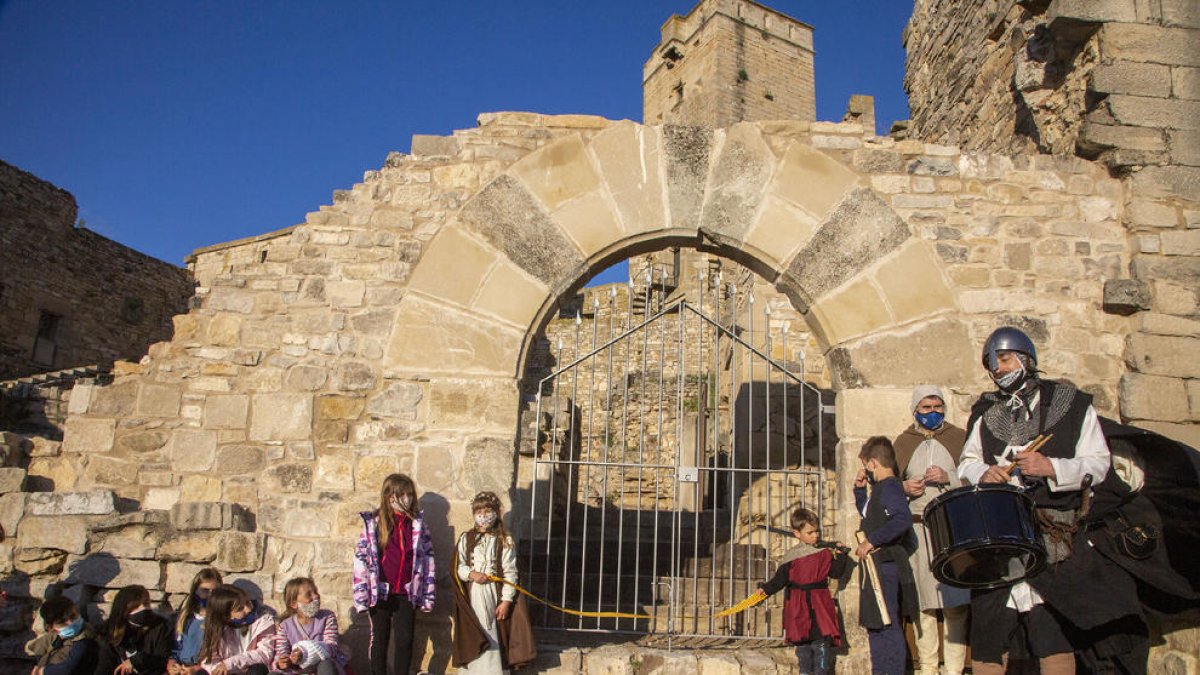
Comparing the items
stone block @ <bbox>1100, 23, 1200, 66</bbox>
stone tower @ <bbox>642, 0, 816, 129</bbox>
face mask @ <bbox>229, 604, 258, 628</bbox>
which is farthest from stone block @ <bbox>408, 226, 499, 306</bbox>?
stone tower @ <bbox>642, 0, 816, 129</bbox>

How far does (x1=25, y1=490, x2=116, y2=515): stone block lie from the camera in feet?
15.2

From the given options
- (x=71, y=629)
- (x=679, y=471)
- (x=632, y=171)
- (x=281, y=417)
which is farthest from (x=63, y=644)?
(x=632, y=171)

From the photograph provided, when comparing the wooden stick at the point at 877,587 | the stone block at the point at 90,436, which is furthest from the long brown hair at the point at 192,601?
the wooden stick at the point at 877,587

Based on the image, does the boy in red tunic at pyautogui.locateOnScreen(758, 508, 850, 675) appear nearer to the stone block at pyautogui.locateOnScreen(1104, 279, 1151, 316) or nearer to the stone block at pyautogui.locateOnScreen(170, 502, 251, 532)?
the stone block at pyautogui.locateOnScreen(1104, 279, 1151, 316)

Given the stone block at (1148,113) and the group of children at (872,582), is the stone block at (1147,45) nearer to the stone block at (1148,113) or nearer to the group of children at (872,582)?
the stone block at (1148,113)

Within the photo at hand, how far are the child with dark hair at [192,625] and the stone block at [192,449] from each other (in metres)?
0.66

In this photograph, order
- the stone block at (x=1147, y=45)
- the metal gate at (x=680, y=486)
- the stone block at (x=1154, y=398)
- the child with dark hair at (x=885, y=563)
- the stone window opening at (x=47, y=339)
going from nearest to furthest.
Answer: the child with dark hair at (x=885, y=563) < the stone block at (x=1154, y=398) < the stone block at (x=1147, y=45) < the metal gate at (x=680, y=486) < the stone window opening at (x=47, y=339)

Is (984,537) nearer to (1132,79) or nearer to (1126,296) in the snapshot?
(1126,296)

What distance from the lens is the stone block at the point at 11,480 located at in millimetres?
4727

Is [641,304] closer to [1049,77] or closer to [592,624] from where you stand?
[592,624]

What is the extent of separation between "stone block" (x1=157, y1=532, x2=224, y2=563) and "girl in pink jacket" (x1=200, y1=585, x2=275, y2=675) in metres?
0.41

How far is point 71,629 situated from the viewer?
426cm

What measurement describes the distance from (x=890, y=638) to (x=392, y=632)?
2.35 metres

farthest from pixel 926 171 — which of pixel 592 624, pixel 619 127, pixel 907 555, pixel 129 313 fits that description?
pixel 129 313
